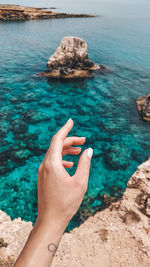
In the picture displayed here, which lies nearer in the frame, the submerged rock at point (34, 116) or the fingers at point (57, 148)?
the fingers at point (57, 148)

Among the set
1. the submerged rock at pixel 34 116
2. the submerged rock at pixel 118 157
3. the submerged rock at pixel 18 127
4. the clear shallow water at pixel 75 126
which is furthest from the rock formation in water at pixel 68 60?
the submerged rock at pixel 118 157

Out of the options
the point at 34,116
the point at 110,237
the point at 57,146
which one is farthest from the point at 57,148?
the point at 34,116

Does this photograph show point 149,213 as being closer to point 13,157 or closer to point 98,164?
point 98,164

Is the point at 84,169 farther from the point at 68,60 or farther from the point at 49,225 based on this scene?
the point at 68,60

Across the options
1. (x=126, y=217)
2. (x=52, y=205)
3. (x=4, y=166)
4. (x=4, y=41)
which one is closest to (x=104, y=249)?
(x=126, y=217)

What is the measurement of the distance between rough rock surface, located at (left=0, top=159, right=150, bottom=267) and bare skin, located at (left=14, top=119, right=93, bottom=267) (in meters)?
2.96

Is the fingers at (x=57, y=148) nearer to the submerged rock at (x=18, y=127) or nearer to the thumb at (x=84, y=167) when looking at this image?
the thumb at (x=84, y=167)

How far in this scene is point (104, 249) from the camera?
4.44m

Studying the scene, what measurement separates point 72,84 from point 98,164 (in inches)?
566

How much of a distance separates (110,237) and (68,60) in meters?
24.3

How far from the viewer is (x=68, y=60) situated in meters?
23.7

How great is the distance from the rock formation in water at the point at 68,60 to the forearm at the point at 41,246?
75.2ft

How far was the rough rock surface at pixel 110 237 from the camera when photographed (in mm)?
4156

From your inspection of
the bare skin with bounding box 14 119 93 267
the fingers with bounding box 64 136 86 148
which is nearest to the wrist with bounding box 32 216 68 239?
the bare skin with bounding box 14 119 93 267
